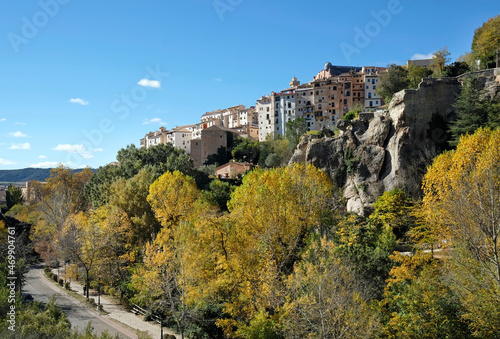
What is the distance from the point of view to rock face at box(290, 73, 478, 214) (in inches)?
1512

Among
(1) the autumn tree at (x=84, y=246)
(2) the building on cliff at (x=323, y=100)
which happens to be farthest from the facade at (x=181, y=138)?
(1) the autumn tree at (x=84, y=246)

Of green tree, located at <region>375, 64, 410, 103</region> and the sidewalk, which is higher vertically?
green tree, located at <region>375, 64, 410, 103</region>

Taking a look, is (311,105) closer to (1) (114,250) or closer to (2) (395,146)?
(2) (395,146)

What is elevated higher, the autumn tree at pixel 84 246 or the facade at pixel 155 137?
the facade at pixel 155 137

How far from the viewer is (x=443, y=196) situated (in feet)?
70.7

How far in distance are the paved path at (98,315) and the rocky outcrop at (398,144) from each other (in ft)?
73.1

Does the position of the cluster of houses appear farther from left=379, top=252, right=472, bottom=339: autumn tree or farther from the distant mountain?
the distant mountain

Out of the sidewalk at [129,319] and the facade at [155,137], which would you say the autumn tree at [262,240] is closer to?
the sidewalk at [129,319]

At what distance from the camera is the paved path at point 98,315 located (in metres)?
24.5

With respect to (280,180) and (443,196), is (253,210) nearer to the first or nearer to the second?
(280,180)

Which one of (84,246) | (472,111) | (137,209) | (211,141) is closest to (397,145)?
(472,111)

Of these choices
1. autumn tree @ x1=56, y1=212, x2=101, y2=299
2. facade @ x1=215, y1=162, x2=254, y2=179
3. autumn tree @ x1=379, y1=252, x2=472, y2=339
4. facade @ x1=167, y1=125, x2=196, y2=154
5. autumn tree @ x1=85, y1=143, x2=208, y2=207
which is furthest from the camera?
facade @ x1=167, y1=125, x2=196, y2=154

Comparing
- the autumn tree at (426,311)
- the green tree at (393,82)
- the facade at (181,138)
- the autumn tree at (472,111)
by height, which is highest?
the green tree at (393,82)

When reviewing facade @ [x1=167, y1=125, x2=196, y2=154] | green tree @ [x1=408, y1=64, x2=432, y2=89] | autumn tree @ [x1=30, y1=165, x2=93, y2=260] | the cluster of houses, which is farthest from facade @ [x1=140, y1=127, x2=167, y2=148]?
green tree @ [x1=408, y1=64, x2=432, y2=89]
